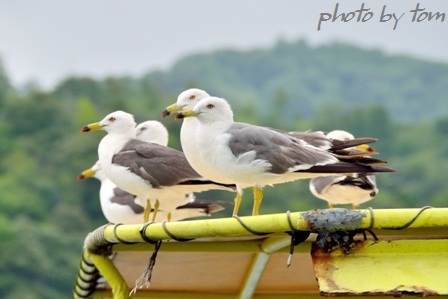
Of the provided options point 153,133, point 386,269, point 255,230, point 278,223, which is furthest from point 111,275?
point 153,133

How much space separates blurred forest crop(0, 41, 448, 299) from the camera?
2055 inches

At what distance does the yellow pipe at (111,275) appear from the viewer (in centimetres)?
557

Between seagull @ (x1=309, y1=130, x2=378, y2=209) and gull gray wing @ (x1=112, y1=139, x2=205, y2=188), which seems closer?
gull gray wing @ (x1=112, y1=139, x2=205, y2=188)

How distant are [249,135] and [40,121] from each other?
208 feet

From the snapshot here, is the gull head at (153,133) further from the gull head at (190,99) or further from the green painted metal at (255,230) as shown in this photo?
the green painted metal at (255,230)

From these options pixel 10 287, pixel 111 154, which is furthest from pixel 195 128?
pixel 10 287

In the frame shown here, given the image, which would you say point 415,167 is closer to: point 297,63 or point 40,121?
point 40,121

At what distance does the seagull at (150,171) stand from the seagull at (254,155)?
1.19 m

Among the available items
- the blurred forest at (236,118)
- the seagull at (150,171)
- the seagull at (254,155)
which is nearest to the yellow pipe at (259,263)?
the seagull at (254,155)

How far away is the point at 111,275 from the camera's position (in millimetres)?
5621

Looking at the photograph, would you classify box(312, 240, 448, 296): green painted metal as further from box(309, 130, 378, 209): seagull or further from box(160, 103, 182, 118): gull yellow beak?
box(309, 130, 378, 209): seagull

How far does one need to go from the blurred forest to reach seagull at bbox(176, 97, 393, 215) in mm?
33265

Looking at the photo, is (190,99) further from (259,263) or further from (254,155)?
(259,263)

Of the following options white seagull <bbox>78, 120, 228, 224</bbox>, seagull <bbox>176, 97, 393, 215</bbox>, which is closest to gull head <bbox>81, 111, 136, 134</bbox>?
white seagull <bbox>78, 120, 228, 224</bbox>
